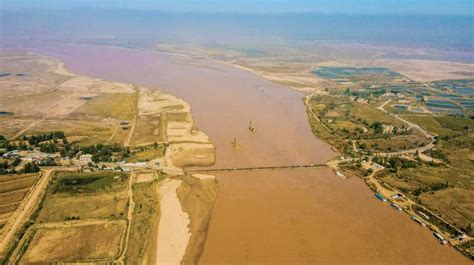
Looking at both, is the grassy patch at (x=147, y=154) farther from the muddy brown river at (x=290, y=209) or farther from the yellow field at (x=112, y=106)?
the yellow field at (x=112, y=106)

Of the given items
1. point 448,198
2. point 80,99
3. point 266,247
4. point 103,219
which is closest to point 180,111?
point 80,99

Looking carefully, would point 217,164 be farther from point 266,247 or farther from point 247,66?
point 247,66

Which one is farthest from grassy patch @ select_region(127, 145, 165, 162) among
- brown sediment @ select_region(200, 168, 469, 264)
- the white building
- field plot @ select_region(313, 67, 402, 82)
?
field plot @ select_region(313, 67, 402, 82)

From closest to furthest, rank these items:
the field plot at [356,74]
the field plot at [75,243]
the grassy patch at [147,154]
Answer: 1. the field plot at [75,243]
2. the grassy patch at [147,154]
3. the field plot at [356,74]

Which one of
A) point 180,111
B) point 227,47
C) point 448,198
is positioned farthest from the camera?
point 227,47

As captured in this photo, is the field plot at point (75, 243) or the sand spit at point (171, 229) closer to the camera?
the field plot at point (75, 243)

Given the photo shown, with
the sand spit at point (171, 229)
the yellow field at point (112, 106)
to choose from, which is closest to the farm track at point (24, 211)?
the sand spit at point (171, 229)

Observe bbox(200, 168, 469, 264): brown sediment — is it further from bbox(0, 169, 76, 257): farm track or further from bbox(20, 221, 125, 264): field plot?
bbox(0, 169, 76, 257): farm track
